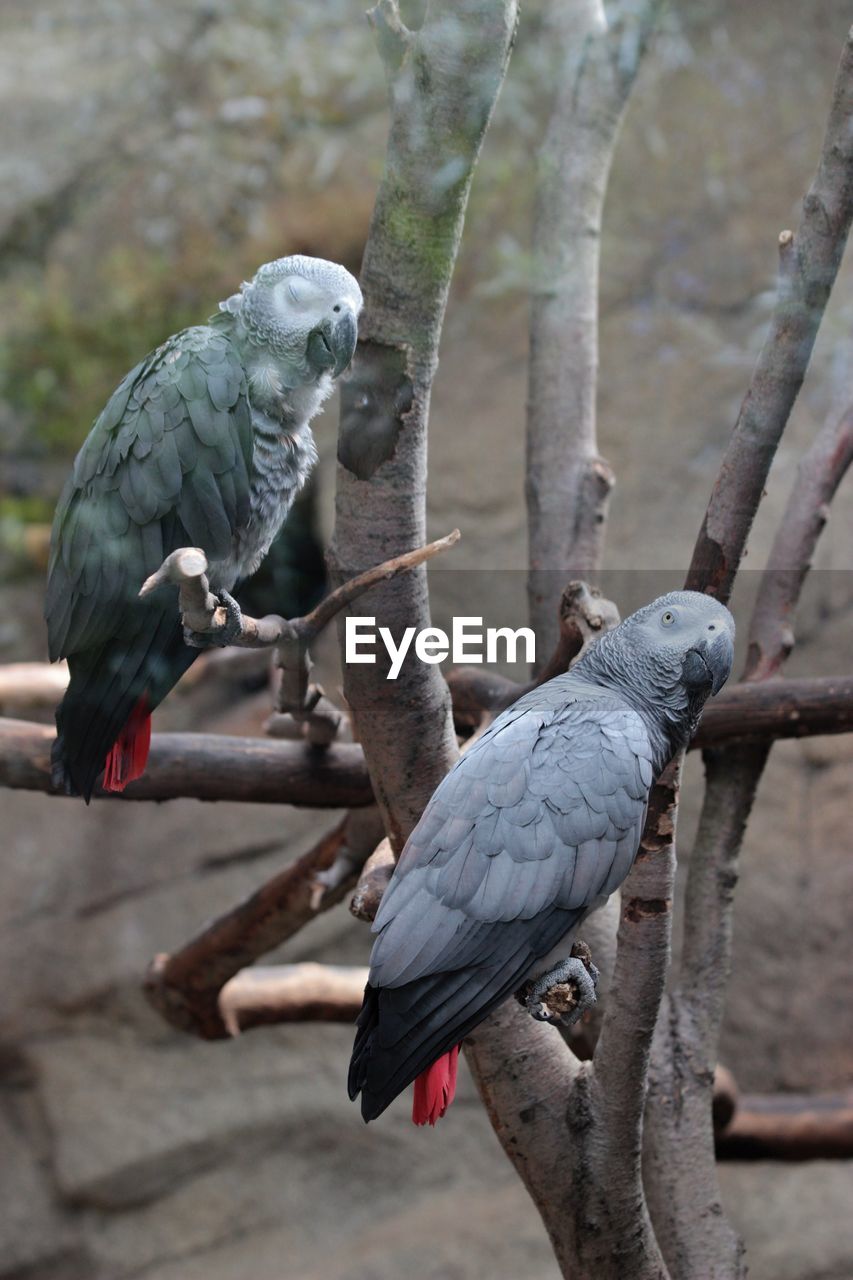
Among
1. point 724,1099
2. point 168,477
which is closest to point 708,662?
point 168,477

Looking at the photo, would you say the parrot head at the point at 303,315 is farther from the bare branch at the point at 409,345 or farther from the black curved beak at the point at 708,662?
the black curved beak at the point at 708,662

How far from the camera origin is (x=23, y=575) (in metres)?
2.03

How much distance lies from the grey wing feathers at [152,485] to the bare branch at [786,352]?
454mm

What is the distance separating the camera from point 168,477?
3.22 feet

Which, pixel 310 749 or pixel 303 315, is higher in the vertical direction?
pixel 303 315

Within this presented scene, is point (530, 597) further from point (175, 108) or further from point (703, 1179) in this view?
point (175, 108)

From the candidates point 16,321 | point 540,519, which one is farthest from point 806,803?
point 16,321

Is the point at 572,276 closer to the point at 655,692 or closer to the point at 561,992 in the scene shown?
the point at 655,692

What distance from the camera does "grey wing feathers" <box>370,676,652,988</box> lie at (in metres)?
0.82

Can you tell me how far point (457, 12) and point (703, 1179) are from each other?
123 cm

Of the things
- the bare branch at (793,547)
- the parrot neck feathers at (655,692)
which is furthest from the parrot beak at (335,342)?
the bare branch at (793,547)

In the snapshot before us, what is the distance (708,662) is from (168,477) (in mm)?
493

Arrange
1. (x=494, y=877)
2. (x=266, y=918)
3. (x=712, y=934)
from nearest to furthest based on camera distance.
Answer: (x=494, y=877)
(x=712, y=934)
(x=266, y=918)

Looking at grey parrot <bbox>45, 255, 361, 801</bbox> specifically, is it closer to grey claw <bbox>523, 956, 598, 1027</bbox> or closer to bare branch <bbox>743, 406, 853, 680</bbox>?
grey claw <bbox>523, 956, 598, 1027</bbox>
